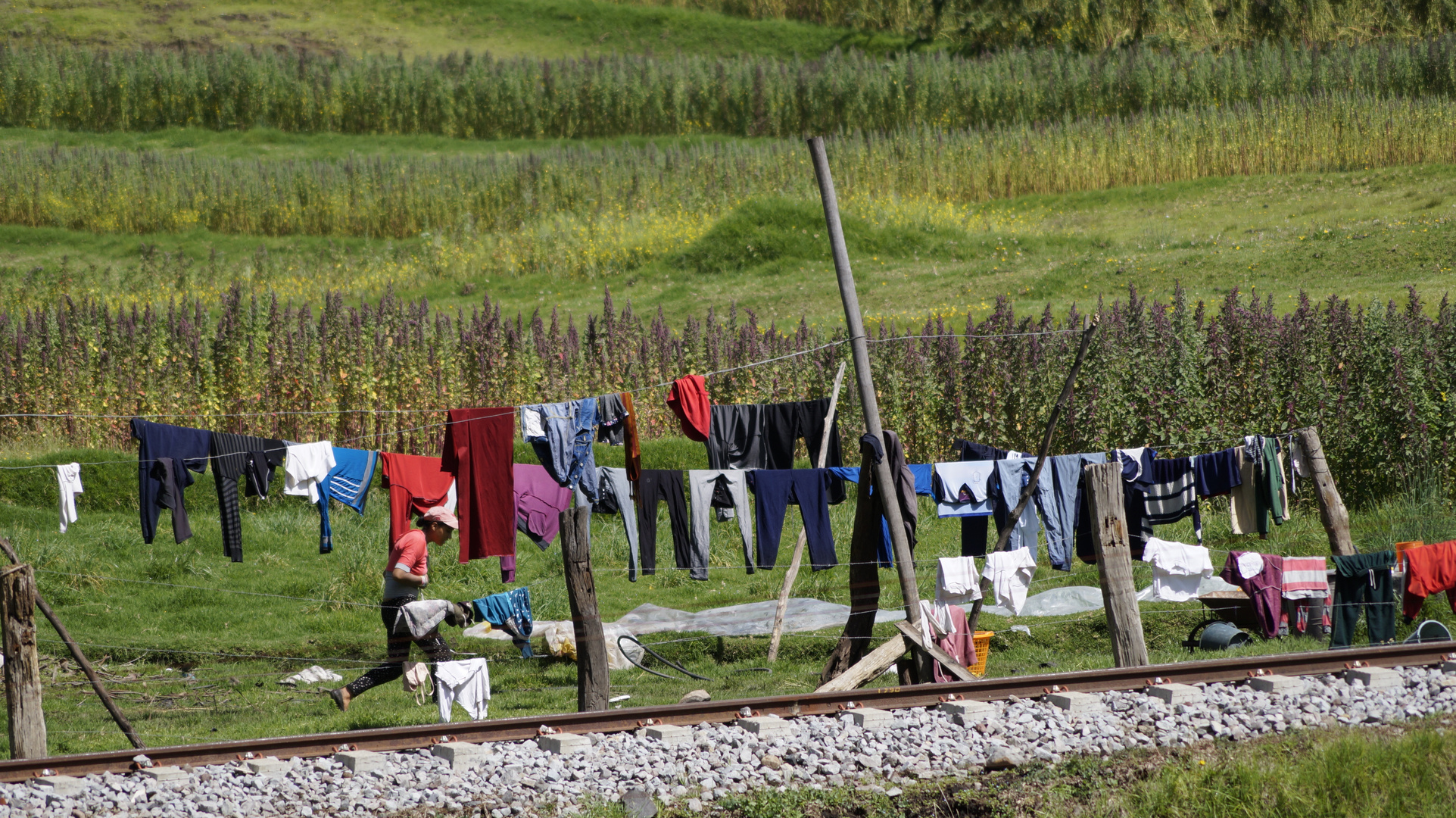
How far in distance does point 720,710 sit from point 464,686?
216 centimetres

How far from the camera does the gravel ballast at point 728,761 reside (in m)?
7.78

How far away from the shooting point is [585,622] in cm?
994

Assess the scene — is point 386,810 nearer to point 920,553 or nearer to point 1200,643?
point 1200,643

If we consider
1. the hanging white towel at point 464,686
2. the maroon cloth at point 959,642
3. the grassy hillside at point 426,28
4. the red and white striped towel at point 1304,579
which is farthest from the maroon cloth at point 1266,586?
the grassy hillside at point 426,28

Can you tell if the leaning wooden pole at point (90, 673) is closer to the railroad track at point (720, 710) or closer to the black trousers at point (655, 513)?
the railroad track at point (720, 710)

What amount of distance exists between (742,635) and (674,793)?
5.36 m

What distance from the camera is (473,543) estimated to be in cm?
1149

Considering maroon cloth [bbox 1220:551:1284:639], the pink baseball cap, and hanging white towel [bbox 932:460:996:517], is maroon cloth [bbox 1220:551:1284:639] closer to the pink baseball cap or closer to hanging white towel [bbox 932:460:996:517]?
hanging white towel [bbox 932:460:996:517]

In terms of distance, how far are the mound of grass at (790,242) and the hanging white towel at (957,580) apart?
18.1 meters

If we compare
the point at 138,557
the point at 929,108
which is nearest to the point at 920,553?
the point at 138,557

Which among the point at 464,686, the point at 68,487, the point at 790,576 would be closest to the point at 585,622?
the point at 464,686

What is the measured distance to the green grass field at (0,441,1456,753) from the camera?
11.2 m

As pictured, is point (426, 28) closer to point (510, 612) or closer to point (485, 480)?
point (485, 480)

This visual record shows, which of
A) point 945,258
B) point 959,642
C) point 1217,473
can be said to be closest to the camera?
point 959,642
